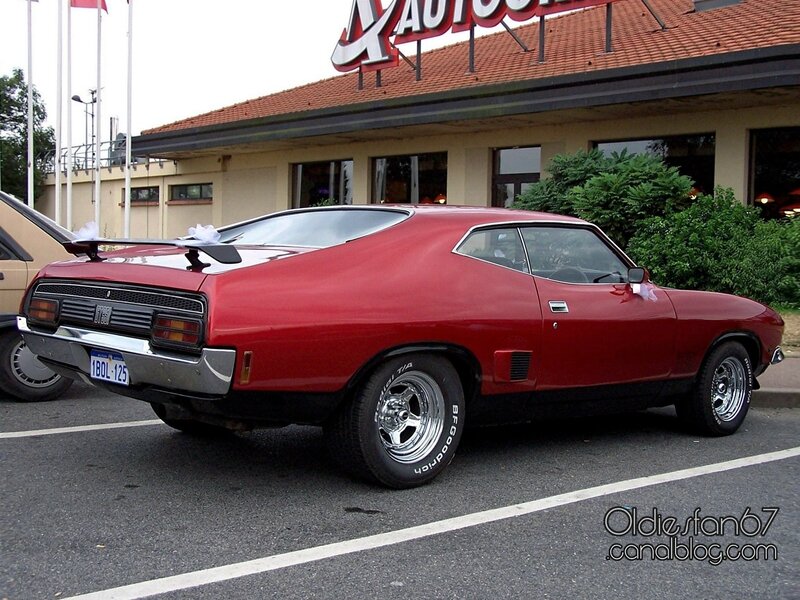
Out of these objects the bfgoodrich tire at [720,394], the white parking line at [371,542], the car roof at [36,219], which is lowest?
the white parking line at [371,542]

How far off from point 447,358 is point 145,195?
79.5 ft

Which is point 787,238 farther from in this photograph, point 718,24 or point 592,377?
point 592,377

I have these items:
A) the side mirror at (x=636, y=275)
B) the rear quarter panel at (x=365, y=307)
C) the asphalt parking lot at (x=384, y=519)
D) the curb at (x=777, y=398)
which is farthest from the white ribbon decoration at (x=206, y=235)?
the curb at (x=777, y=398)

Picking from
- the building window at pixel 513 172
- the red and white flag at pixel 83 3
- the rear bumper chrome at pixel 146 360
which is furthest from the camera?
the red and white flag at pixel 83 3

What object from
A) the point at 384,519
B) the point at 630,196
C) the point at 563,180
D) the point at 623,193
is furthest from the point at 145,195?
the point at 384,519

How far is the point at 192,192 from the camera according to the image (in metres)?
24.9

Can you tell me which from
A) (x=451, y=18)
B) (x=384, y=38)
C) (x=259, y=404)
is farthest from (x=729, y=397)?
(x=384, y=38)

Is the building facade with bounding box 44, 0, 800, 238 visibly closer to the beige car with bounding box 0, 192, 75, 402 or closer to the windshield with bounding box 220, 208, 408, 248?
the windshield with bounding box 220, 208, 408, 248

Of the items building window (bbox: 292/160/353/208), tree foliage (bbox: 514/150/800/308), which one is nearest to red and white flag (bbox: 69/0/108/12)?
building window (bbox: 292/160/353/208)

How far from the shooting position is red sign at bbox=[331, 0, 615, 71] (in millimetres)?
16039

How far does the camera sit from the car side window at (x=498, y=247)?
16.3 ft

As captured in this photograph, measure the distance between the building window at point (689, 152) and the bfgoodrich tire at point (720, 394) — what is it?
8.49 meters

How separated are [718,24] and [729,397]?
36.5 ft

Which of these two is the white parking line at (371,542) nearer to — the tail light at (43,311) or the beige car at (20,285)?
the tail light at (43,311)
